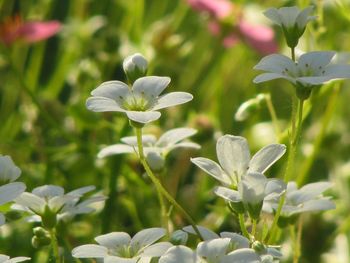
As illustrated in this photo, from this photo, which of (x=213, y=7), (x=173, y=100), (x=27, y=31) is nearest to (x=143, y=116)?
(x=173, y=100)

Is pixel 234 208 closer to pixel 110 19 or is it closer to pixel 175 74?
pixel 175 74

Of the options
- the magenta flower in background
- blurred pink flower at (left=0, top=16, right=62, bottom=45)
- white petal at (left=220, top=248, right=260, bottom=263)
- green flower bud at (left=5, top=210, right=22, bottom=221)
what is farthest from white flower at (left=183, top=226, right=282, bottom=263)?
the magenta flower in background

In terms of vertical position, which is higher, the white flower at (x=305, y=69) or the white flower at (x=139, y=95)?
the white flower at (x=305, y=69)

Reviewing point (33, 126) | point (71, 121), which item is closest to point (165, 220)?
point (33, 126)

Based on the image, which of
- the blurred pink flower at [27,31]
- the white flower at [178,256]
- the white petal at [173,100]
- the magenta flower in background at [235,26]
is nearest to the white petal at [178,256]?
the white flower at [178,256]

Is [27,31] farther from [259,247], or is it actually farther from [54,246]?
[259,247]

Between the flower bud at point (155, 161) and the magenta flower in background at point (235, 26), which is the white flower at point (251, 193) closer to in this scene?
the flower bud at point (155, 161)

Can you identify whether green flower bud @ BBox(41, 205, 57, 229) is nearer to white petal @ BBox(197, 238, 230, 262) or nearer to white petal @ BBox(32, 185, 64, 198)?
white petal @ BBox(32, 185, 64, 198)
